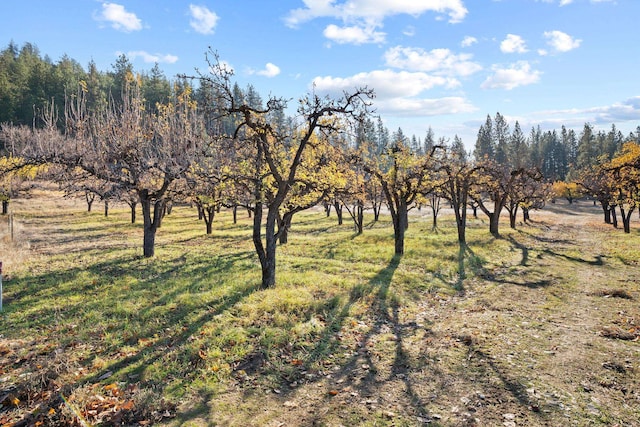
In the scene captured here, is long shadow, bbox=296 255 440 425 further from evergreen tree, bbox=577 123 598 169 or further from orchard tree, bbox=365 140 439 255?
evergreen tree, bbox=577 123 598 169

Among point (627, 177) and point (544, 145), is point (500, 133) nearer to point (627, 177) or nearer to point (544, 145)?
point (544, 145)

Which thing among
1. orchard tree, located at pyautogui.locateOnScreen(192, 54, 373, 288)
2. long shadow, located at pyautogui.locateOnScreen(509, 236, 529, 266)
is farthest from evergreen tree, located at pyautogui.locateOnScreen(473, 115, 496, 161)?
orchard tree, located at pyautogui.locateOnScreen(192, 54, 373, 288)

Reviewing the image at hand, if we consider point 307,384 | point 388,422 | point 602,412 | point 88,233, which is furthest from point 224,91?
point 88,233

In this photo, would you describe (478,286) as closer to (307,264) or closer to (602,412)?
(307,264)

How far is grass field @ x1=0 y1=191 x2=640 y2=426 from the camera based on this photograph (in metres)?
6.48

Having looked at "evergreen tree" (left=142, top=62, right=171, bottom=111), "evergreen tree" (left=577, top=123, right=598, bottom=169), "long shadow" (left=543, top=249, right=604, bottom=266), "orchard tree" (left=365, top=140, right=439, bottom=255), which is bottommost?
"long shadow" (left=543, top=249, right=604, bottom=266)

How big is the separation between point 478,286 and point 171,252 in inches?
694

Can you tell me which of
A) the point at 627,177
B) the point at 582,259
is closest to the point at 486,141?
the point at 627,177

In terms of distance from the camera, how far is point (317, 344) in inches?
367

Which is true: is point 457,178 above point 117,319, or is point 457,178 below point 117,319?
above

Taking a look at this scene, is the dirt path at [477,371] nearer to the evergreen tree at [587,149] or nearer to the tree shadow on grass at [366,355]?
the tree shadow on grass at [366,355]

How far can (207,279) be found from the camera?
1510cm

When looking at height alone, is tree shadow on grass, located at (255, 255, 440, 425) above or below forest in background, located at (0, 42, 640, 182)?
below

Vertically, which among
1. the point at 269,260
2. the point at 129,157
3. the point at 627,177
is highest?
the point at 129,157
